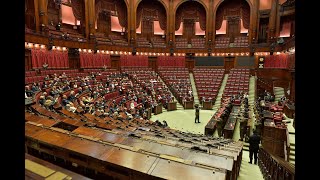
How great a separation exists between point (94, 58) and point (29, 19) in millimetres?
3791

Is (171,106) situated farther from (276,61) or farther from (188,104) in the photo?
(276,61)

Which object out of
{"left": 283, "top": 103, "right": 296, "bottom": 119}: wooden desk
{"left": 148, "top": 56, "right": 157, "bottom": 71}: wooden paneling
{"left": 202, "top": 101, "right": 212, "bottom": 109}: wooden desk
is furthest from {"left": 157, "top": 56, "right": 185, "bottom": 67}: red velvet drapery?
{"left": 283, "top": 103, "right": 296, "bottom": 119}: wooden desk

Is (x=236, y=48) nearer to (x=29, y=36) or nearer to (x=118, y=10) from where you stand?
(x=118, y=10)

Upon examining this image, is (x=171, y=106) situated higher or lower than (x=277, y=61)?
lower

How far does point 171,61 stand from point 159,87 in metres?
4.73

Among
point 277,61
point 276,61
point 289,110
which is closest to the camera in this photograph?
point 289,110

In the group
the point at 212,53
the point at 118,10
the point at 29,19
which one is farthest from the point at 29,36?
the point at 212,53

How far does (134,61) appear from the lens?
1468 cm

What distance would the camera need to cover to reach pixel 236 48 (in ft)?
47.7

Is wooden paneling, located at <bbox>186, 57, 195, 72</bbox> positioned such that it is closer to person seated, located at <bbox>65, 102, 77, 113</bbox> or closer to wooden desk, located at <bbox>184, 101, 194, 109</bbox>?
wooden desk, located at <bbox>184, 101, 194, 109</bbox>

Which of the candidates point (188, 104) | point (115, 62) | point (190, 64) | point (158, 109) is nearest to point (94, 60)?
point (115, 62)

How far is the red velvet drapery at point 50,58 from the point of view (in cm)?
926

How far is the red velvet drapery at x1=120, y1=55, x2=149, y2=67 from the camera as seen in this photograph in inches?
558

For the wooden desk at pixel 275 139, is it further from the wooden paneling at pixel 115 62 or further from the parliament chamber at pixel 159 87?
the wooden paneling at pixel 115 62
